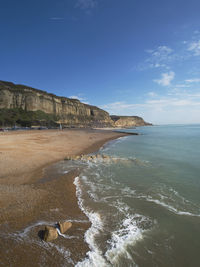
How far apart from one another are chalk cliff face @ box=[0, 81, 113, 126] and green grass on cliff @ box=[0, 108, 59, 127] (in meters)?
3.78

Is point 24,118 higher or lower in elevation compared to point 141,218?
higher

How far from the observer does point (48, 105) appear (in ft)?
262

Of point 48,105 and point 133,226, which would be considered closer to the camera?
point 133,226

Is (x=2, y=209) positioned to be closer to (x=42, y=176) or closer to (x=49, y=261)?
(x=49, y=261)

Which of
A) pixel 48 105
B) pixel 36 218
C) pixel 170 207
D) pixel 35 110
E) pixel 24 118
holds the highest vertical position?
pixel 48 105

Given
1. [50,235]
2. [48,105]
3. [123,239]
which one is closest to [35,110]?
[48,105]

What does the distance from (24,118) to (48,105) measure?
65.9 feet

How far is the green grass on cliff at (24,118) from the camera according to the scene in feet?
191

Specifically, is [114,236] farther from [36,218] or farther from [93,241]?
[36,218]

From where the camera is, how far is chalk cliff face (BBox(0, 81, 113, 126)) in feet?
217

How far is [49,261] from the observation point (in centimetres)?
307

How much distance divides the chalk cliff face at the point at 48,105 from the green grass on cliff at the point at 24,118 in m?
3.78

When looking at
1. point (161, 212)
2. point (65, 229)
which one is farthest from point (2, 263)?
point (161, 212)

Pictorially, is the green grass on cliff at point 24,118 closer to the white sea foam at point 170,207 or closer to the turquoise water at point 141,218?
the turquoise water at point 141,218
